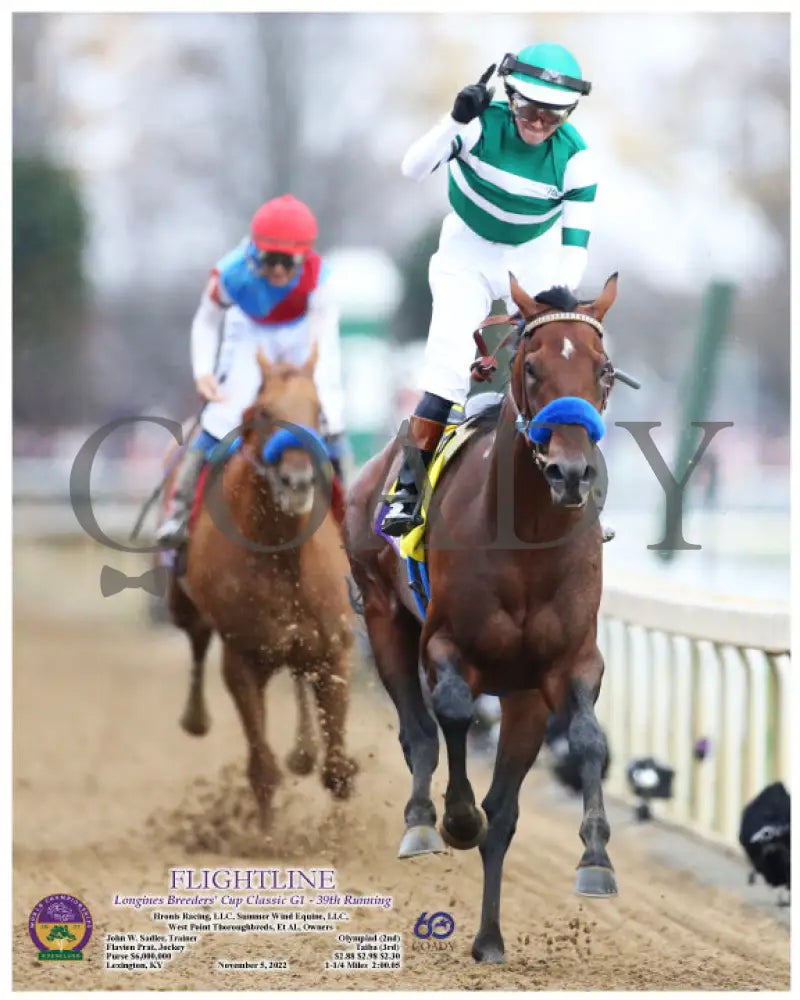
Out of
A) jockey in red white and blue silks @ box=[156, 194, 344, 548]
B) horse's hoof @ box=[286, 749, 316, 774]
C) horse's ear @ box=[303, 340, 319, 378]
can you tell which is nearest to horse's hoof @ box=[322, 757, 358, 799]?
horse's hoof @ box=[286, 749, 316, 774]

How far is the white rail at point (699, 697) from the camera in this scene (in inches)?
239

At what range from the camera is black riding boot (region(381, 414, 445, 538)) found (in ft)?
15.7

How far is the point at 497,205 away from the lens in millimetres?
4887

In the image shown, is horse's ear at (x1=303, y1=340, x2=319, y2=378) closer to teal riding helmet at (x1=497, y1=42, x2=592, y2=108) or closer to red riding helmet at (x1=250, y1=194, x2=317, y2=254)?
red riding helmet at (x1=250, y1=194, x2=317, y2=254)

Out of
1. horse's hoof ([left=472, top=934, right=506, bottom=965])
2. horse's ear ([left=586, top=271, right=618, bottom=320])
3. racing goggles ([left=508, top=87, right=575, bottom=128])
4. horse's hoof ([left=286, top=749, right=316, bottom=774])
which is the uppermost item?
racing goggles ([left=508, top=87, right=575, bottom=128])

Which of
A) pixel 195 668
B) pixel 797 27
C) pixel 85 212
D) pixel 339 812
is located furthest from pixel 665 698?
pixel 85 212

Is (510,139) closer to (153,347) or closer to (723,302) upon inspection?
(723,302)

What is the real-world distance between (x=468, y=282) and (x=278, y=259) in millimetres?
1738

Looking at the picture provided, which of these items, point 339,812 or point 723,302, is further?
point 723,302

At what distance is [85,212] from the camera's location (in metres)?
8.54

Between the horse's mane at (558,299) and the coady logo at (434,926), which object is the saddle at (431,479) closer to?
the horse's mane at (558,299)

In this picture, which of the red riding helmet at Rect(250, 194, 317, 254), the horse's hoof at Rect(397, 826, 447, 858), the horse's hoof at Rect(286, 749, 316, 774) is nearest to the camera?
the horse's hoof at Rect(397, 826, 447, 858)

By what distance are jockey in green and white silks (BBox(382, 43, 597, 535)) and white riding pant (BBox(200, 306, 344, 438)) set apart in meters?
1.72

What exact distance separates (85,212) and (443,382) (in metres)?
4.19
